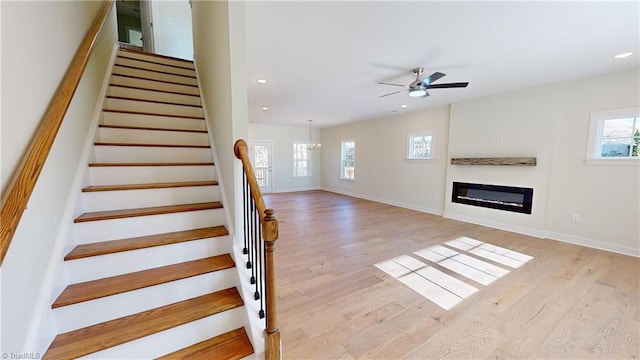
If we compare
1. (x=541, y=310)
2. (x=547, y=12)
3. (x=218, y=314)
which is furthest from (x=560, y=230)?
(x=218, y=314)

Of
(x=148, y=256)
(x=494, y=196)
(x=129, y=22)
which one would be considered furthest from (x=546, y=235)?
(x=129, y=22)

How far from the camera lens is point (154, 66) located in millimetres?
3461

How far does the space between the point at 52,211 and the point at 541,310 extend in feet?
11.9

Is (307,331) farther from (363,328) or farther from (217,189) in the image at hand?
(217,189)

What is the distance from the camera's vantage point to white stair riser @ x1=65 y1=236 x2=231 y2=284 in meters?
1.46

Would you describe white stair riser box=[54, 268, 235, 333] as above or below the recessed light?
below

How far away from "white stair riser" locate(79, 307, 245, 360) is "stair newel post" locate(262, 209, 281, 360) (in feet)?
0.92

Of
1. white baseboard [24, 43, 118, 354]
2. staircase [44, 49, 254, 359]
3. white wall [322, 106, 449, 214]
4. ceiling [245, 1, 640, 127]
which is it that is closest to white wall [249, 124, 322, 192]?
white wall [322, 106, 449, 214]

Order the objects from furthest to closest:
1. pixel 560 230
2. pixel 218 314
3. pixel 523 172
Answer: pixel 523 172
pixel 560 230
pixel 218 314

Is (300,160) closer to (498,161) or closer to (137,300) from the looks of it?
(498,161)

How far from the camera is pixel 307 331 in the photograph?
1888 millimetres

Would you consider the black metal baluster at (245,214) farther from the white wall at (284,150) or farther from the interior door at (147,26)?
the white wall at (284,150)

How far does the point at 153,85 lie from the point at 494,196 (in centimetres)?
583

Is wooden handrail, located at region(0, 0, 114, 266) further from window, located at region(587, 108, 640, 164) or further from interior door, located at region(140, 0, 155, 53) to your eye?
window, located at region(587, 108, 640, 164)
